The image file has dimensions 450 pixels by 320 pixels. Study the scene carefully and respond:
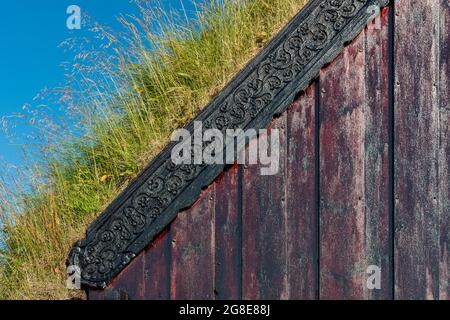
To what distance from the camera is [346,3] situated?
4.58 m

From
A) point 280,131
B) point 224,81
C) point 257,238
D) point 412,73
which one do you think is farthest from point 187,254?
point 412,73

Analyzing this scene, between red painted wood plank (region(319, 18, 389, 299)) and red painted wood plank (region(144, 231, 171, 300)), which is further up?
red painted wood plank (region(319, 18, 389, 299))

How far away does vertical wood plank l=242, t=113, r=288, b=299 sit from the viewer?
4336 mm

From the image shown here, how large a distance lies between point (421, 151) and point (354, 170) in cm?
46

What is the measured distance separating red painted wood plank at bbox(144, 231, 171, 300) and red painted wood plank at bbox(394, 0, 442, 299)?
1432mm

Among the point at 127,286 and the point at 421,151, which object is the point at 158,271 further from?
the point at 421,151

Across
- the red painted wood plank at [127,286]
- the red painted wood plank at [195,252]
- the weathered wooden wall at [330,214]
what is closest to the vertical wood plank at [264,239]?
the weathered wooden wall at [330,214]

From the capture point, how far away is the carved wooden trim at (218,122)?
14.4ft

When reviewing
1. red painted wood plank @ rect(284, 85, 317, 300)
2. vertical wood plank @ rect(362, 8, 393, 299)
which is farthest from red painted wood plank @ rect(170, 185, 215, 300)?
vertical wood plank @ rect(362, 8, 393, 299)

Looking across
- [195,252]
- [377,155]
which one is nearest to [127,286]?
[195,252]

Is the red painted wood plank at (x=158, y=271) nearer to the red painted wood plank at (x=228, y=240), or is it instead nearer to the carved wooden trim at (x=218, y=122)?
the carved wooden trim at (x=218, y=122)

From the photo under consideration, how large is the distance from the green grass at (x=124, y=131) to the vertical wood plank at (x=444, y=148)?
1.40m

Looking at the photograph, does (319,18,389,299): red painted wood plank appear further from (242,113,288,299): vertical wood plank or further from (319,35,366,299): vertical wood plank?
(242,113,288,299): vertical wood plank
